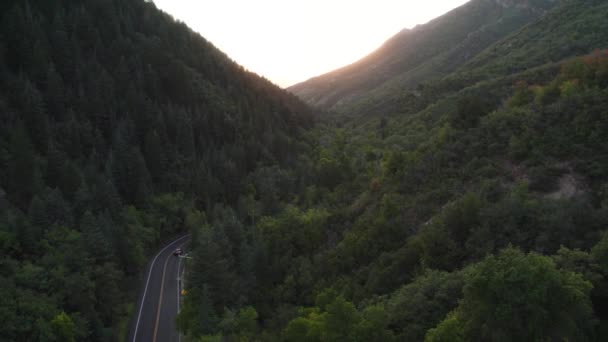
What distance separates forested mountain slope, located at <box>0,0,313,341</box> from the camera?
28766 millimetres

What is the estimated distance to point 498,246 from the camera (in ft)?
64.3

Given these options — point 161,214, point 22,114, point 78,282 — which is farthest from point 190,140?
point 78,282

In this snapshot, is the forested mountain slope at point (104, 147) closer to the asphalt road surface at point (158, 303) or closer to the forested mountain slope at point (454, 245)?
the asphalt road surface at point (158, 303)

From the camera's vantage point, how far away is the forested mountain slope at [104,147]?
94.4 feet

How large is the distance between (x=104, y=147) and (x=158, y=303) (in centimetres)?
3016

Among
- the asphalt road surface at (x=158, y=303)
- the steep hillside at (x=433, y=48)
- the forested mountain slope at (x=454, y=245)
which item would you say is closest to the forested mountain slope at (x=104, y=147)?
the asphalt road surface at (x=158, y=303)

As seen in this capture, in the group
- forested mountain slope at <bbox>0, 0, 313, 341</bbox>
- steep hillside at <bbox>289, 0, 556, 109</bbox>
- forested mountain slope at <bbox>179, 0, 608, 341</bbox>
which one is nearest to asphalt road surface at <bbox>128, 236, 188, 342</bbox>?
forested mountain slope at <bbox>0, 0, 313, 341</bbox>

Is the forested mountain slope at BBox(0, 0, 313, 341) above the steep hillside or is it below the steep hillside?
above

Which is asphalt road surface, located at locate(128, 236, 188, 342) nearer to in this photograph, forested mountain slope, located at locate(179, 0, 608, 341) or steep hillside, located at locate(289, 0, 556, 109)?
forested mountain slope, located at locate(179, 0, 608, 341)

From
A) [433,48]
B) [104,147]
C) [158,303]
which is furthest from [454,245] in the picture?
[433,48]

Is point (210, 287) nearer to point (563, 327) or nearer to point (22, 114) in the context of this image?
point (563, 327)

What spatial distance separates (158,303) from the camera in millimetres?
35031

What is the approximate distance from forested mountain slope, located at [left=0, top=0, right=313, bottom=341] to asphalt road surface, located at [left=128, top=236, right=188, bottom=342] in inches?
54.2

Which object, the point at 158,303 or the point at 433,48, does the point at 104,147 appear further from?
the point at 433,48
